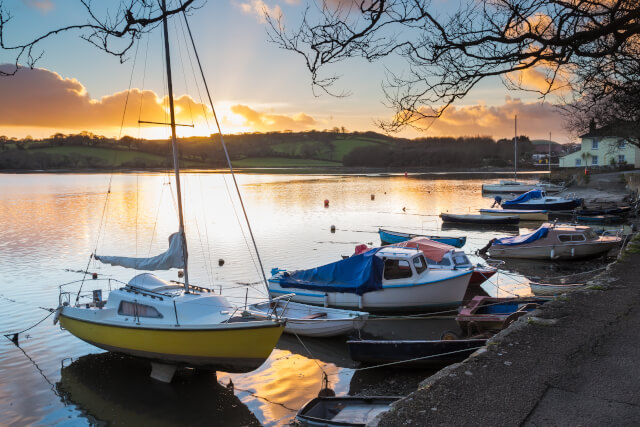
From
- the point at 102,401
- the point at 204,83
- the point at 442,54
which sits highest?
Result: the point at 204,83

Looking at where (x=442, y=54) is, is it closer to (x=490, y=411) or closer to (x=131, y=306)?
(x=490, y=411)

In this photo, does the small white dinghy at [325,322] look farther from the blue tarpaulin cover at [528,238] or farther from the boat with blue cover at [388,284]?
the blue tarpaulin cover at [528,238]

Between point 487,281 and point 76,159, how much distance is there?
153m

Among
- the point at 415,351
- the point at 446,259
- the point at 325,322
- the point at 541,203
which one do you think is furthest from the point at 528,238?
the point at 541,203

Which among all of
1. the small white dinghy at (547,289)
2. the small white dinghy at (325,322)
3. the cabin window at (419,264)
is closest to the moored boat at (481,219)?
the small white dinghy at (547,289)

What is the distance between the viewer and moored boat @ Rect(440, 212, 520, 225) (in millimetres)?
42438

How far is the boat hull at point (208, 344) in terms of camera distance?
41.0ft

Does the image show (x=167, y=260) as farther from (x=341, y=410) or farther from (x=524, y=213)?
(x=524, y=213)

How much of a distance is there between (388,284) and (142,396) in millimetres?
9018

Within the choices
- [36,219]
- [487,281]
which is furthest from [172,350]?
[36,219]

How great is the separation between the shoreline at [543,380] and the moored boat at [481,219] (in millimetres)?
34225

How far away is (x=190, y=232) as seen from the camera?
41.9m

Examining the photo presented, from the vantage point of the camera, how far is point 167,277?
986 inches

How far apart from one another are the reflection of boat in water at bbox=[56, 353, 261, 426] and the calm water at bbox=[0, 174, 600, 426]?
→ 27 mm
